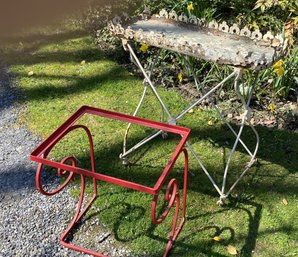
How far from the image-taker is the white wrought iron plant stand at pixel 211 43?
86.3 inches

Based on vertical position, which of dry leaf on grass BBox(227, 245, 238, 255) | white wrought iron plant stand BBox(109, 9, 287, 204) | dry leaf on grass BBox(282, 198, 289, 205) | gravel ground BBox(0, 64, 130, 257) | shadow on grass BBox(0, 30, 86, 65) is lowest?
gravel ground BBox(0, 64, 130, 257)

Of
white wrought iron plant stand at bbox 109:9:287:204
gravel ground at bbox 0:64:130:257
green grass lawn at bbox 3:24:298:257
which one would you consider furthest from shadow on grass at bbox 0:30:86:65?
white wrought iron plant stand at bbox 109:9:287:204

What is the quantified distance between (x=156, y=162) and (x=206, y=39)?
3.44ft

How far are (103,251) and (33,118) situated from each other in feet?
5.79

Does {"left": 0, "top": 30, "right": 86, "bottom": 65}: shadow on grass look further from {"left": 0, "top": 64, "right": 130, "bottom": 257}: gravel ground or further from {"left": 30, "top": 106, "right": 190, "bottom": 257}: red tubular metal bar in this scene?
{"left": 30, "top": 106, "right": 190, "bottom": 257}: red tubular metal bar

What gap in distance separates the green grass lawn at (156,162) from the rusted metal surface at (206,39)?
3.15ft

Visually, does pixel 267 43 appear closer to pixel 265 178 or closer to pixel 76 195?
pixel 265 178

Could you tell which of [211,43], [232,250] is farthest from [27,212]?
[211,43]

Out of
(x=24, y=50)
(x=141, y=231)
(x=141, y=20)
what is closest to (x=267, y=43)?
(x=141, y=20)

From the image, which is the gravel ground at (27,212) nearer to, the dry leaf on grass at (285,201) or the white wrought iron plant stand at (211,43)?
the white wrought iron plant stand at (211,43)

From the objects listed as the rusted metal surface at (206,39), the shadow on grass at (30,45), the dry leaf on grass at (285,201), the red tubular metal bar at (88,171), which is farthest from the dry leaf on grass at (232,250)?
the shadow on grass at (30,45)

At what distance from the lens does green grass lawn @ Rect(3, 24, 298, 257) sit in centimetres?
245

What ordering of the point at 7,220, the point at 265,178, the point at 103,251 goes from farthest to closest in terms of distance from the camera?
the point at 265,178, the point at 7,220, the point at 103,251

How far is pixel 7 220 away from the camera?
2.65 meters
